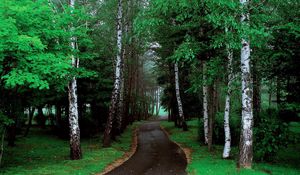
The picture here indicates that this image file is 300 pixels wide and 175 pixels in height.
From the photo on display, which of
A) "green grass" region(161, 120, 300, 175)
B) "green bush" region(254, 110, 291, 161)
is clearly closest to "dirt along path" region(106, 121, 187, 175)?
"green grass" region(161, 120, 300, 175)

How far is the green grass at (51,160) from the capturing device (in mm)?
15055

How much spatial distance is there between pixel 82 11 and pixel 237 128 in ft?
50.2

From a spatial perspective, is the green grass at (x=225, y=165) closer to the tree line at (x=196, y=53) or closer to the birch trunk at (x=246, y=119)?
the birch trunk at (x=246, y=119)

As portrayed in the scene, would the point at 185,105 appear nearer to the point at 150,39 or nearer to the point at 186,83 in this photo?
the point at 186,83

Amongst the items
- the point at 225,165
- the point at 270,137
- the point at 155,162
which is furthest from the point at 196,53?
the point at 155,162

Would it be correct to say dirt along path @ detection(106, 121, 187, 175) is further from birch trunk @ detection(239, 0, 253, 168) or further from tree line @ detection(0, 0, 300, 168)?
birch trunk @ detection(239, 0, 253, 168)

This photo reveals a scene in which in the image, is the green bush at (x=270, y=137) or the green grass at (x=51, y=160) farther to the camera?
the green bush at (x=270, y=137)

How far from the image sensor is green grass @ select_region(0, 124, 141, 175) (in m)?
15.1

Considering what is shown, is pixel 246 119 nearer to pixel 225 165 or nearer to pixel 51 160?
pixel 225 165

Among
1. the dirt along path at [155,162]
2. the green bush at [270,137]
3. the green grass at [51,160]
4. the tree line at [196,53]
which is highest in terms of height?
the tree line at [196,53]

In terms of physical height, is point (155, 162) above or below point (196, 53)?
below

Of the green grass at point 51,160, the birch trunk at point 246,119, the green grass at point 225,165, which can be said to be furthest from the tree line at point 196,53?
the green grass at point 51,160

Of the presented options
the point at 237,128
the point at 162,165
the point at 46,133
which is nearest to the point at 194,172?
the point at 162,165

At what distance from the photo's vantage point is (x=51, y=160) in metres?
18.0
